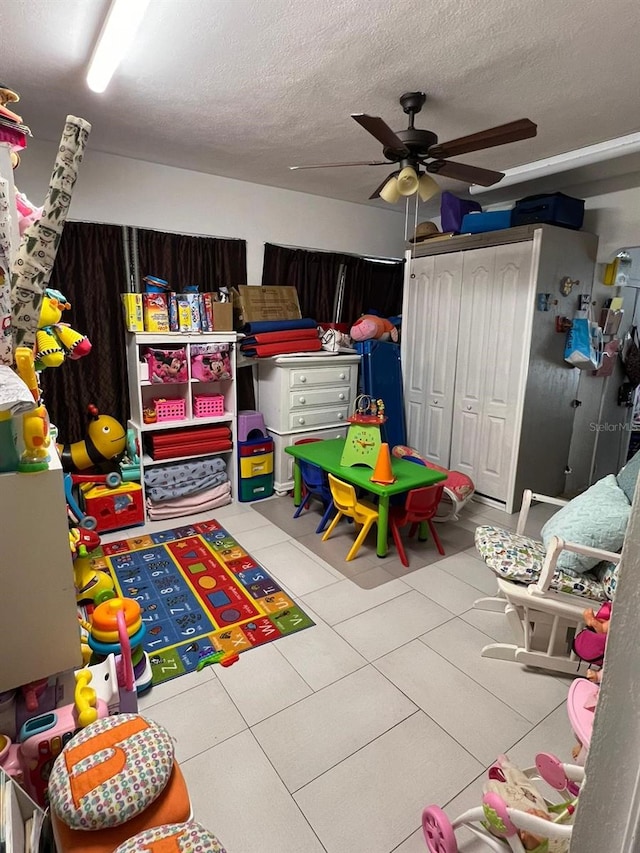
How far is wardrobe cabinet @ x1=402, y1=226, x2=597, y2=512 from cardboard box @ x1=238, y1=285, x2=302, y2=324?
1.15 metres

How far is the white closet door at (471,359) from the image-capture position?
390 centimetres

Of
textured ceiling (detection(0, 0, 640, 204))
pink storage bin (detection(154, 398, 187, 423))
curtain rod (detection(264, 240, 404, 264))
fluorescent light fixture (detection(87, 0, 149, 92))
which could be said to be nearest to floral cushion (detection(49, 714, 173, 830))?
fluorescent light fixture (detection(87, 0, 149, 92))

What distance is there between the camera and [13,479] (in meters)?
1.11

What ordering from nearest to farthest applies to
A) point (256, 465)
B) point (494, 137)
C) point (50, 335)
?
point (50, 335)
point (494, 137)
point (256, 465)

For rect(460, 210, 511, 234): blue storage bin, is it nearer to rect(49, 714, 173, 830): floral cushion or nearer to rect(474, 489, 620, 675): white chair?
rect(474, 489, 620, 675): white chair

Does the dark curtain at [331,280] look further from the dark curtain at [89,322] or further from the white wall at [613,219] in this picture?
the white wall at [613,219]

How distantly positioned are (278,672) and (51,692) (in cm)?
99

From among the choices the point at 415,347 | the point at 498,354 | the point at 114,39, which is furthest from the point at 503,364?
the point at 114,39

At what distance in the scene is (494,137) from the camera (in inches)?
82.6

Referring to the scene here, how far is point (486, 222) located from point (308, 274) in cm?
168

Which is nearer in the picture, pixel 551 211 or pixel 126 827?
pixel 126 827

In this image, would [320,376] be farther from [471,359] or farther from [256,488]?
[471,359]

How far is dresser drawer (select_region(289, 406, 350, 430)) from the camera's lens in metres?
4.10

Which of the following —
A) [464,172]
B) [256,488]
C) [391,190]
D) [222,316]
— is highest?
[464,172]
